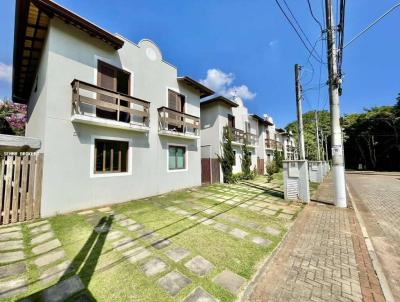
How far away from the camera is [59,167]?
6.77 m

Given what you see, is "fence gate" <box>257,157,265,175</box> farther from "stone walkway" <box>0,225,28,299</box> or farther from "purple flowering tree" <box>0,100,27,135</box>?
"purple flowering tree" <box>0,100,27,135</box>

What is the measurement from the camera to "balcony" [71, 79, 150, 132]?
23.0 feet

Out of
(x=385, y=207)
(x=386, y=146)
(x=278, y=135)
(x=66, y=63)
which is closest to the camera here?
(x=66, y=63)

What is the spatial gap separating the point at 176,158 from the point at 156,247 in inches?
291

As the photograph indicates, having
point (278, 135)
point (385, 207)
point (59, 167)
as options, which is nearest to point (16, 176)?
point (59, 167)

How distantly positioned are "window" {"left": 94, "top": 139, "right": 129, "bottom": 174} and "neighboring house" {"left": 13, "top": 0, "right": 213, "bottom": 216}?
0.14ft

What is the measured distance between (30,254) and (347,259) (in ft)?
21.5

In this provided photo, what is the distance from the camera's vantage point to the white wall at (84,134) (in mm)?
6727

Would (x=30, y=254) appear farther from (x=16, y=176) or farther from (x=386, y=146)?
(x=386, y=146)

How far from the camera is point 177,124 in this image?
1072 cm

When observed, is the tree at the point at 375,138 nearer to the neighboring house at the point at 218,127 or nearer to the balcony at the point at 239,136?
the balcony at the point at 239,136

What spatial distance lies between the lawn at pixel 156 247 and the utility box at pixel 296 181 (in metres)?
1.54

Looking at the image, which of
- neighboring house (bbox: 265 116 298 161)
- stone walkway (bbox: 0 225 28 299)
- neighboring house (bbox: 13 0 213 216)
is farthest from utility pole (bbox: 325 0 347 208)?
neighboring house (bbox: 265 116 298 161)

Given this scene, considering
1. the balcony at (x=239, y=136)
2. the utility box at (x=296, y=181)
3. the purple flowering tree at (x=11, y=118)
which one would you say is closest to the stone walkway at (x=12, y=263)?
the utility box at (x=296, y=181)
